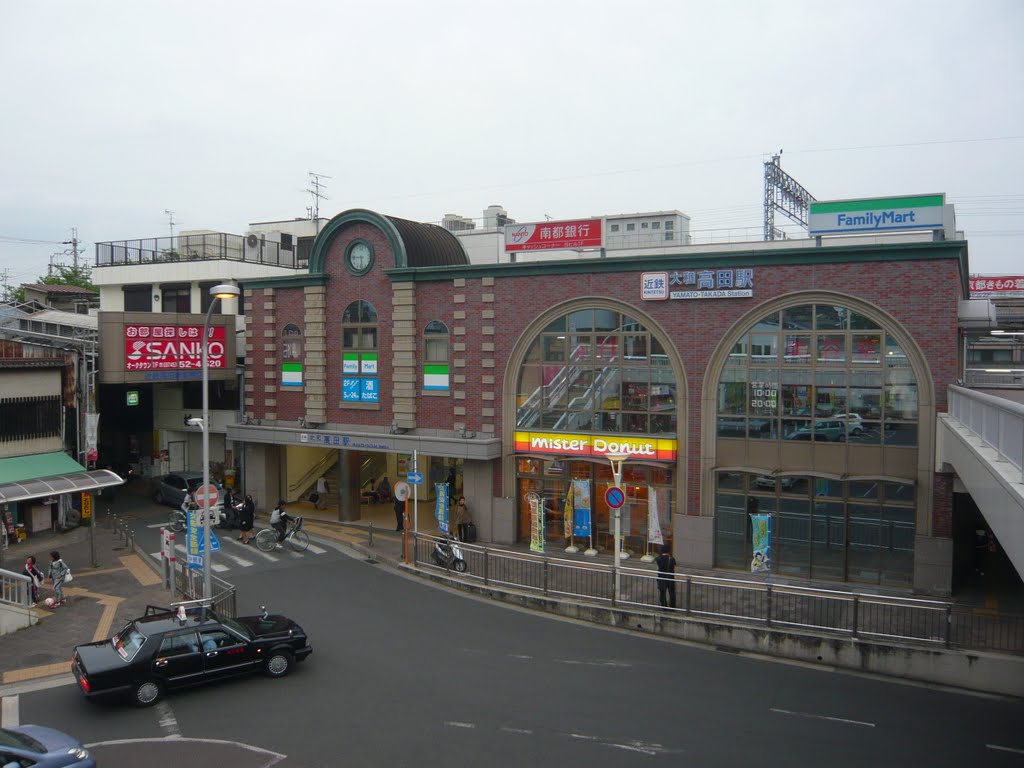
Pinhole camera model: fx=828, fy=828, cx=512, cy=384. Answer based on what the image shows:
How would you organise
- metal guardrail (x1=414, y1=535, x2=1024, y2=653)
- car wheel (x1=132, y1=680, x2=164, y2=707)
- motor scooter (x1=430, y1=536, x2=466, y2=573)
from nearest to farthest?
1. car wheel (x1=132, y1=680, x2=164, y2=707)
2. metal guardrail (x1=414, y1=535, x2=1024, y2=653)
3. motor scooter (x1=430, y1=536, x2=466, y2=573)

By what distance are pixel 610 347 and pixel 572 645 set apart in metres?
10.3

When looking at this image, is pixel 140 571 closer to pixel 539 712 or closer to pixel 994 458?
pixel 539 712

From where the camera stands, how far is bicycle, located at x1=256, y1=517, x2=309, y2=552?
→ 87.3 feet

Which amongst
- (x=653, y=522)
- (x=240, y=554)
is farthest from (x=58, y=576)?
(x=653, y=522)

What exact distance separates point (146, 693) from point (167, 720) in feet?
2.78

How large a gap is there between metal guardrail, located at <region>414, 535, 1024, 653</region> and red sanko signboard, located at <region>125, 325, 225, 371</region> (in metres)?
14.2

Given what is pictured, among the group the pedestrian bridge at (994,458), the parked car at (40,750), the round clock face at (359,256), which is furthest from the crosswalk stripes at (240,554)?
the pedestrian bridge at (994,458)

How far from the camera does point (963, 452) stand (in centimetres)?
1653

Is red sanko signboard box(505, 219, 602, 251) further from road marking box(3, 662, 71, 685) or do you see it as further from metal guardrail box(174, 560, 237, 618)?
road marking box(3, 662, 71, 685)

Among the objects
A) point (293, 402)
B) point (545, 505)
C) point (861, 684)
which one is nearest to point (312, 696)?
point (861, 684)

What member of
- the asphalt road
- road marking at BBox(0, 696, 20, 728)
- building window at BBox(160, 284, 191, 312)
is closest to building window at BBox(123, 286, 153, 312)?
building window at BBox(160, 284, 191, 312)

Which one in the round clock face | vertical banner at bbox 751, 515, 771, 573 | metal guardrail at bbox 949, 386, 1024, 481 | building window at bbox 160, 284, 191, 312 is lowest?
vertical banner at bbox 751, 515, 771, 573

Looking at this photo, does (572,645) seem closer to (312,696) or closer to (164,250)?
(312,696)

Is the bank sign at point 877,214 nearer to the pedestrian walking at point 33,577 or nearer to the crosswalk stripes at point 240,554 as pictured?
the crosswalk stripes at point 240,554
